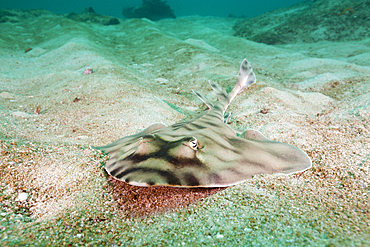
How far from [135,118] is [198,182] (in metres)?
2.25

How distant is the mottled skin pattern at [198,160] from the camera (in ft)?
4.33

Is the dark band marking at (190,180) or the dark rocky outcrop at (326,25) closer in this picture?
the dark band marking at (190,180)

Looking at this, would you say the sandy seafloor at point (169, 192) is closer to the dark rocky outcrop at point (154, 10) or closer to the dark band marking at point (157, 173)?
the dark band marking at point (157, 173)

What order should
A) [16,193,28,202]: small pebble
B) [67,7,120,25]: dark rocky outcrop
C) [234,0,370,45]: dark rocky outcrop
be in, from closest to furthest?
[16,193,28,202]: small pebble
[234,0,370,45]: dark rocky outcrop
[67,7,120,25]: dark rocky outcrop

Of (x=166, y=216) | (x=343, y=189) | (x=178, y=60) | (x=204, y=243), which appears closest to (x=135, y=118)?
(x=166, y=216)

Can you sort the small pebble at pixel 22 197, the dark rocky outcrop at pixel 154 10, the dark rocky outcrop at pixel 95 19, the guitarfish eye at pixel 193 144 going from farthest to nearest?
the dark rocky outcrop at pixel 154 10
the dark rocky outcrop at pixel 95 19
the guitarfish eye at pixel 193 144
the small pebble at pixel 22 197

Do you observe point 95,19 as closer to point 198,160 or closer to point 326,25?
point 326,25

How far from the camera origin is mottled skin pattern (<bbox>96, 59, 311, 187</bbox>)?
Answer: 1321 millimetres

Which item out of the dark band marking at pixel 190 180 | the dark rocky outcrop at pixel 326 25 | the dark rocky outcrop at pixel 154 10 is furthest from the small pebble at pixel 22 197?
the dark rocky outcrop at pixel 154 10

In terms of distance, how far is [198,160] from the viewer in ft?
4.77

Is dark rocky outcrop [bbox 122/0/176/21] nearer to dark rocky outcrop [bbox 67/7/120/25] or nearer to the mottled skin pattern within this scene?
dark rocky outcrop [bbox 67/7/120/25]

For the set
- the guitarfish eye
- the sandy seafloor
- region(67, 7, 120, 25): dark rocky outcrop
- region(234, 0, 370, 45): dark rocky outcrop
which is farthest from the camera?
region(67, 7, 120, 25): dark rocky outcrop

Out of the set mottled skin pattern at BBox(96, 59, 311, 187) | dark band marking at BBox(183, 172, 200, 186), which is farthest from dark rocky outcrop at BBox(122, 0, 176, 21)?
dark band marking at BBox(183, 172, 200, 186)

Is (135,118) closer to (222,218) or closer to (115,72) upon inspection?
(222,218)
